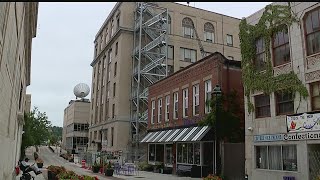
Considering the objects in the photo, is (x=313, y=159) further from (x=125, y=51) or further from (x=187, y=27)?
(x=187, y=27)

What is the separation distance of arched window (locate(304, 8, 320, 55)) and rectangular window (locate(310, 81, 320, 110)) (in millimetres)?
1767

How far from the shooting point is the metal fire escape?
52.7m

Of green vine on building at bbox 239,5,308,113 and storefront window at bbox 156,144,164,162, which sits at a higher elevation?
green vine on building at bbox 239,5,308,113

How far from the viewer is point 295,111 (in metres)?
19.6

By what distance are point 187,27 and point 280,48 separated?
39.1 meters

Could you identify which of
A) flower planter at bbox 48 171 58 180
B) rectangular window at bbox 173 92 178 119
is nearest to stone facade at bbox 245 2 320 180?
flower planter at bbox 48 171 58 180

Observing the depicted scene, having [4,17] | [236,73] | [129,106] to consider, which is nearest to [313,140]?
[236,73]

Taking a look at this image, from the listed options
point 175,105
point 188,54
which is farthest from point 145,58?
point 175,105

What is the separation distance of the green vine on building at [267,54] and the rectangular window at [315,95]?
0.36 meters

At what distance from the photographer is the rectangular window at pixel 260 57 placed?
2264cm

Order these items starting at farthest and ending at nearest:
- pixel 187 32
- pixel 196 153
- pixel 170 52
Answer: pixel 187 32, pixel 170 52, pixel 196 153

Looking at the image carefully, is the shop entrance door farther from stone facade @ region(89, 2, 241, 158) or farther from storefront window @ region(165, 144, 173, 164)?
stone facade @ region(89, 2, 241, 158)

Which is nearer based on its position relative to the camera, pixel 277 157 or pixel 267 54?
pixel 277 157

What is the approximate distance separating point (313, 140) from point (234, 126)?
29.6 feet
